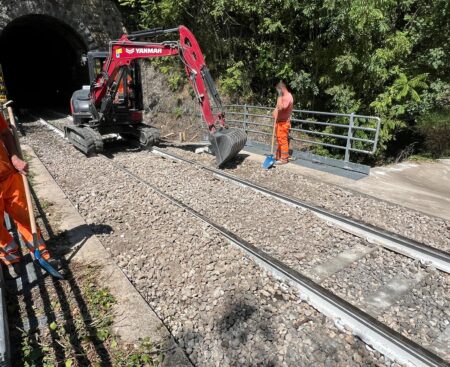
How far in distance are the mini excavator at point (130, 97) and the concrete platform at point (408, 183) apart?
1796 millimetres

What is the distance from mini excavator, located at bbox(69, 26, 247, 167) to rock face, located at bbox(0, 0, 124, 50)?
7929 millimetres

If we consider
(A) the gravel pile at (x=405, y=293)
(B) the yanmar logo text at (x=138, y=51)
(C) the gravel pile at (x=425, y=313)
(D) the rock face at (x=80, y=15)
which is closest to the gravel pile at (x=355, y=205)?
(A) the gravel pile at (x=405, y=293)

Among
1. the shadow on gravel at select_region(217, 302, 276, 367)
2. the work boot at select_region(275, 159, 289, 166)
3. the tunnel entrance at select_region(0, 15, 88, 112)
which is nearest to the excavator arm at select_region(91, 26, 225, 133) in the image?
the work boot at select_region(275, 159, 289, 166)

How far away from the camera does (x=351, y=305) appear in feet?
11.0

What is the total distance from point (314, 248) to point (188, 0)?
13.2 m

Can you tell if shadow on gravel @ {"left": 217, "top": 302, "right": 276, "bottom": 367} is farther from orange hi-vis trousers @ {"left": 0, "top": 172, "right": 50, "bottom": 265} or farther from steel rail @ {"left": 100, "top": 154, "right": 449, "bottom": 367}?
orange hi-vis trousers @ {"left": 0, "top": 172, "right": 50, "bottom": 265}

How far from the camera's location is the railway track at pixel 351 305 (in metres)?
2.85

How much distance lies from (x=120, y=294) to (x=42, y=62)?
102 ft

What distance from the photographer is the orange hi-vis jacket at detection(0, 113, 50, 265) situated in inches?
154

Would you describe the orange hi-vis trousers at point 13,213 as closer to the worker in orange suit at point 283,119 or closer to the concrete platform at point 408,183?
the concrete platform at point 408,183

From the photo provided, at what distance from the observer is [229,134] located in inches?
319

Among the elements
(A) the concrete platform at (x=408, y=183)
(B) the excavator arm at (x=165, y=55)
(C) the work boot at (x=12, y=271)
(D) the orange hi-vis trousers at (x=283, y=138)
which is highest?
(B) the excavator arm at (x=165, y=55)

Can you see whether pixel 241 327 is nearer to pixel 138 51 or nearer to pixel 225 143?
pixel 225 143

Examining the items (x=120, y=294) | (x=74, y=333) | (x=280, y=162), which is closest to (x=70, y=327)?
(x=74, y=333)
